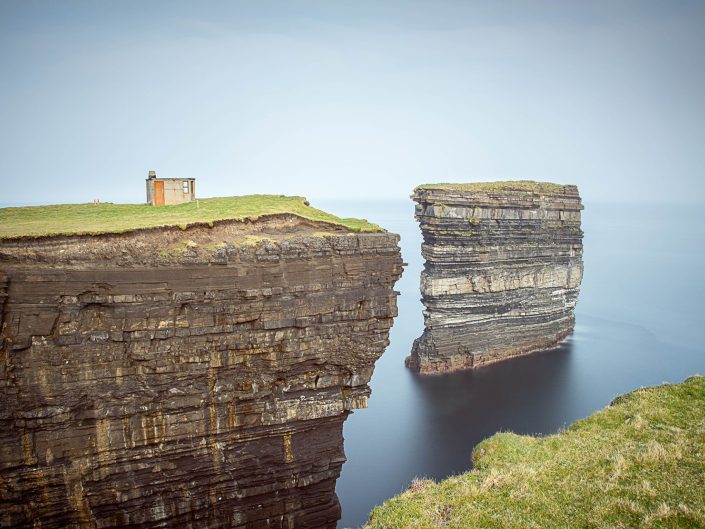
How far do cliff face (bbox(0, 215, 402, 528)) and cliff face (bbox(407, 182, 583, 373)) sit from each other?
18391 mm

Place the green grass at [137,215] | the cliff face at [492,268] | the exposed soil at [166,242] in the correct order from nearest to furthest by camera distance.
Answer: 1. the exposed soil at [166,242]
2. the green grass at [137,215]
3. the cliff face at [492,268]

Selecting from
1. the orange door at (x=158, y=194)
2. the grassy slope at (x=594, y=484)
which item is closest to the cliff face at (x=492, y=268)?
the grassy slope at (x=594, y=484)

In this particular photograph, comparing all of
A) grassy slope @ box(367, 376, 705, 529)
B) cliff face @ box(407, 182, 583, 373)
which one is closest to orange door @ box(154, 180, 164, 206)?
grassy slope @ box(367, 376, 705, 529)

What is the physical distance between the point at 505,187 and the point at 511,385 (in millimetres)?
12097

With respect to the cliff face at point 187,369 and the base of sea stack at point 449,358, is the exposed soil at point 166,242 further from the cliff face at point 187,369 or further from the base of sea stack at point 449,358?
the base of sea stack at point 449,358

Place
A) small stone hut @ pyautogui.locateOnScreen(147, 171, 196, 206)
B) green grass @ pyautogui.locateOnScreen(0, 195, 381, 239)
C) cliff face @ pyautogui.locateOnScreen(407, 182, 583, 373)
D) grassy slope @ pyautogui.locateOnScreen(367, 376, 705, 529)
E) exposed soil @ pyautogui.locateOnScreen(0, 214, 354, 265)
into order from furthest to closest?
cliff face @ pyautogui.locateOnScreen(407, 182, 583, 373) < small stone hut @ pyautogui.locateOnScreen(147, 171, 196, 206) < green grass @ pyautogui.locateOnScreen(0, 195, 381, 239) < exposed soil @ pyautogui.locateOnScreen(0, 214, 354, 265) < grassy slope @ pyautogui.locateOnScreen(367, 376, 705, 529)

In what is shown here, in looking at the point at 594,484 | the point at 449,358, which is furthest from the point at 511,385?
the point at 594,484

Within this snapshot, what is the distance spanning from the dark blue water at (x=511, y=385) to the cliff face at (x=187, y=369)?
593 cm

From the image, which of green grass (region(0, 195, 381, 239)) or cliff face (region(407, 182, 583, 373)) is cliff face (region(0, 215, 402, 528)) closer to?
green grass (region(0, 195, 381, 239))

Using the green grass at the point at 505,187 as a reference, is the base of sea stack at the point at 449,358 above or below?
below

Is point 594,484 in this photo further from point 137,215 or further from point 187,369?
point 137,215

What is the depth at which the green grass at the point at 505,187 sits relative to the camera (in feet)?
115

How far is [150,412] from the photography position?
1431 cm

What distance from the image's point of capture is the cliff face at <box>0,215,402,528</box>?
43.2 ft
